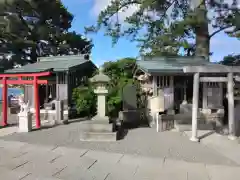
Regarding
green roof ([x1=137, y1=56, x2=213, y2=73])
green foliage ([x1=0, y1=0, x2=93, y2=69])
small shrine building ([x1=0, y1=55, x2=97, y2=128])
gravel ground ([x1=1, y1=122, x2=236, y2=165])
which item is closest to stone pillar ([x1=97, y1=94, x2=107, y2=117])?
gravel ground ([x1=1, y1=122, x2=236, y2=165])

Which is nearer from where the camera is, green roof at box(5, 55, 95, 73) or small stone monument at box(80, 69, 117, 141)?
small stone monument at box(80, 69, 117, 141)

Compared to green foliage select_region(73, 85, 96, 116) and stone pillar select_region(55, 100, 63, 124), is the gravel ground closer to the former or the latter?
stone pillar select_region(55, 100, 63, 124)

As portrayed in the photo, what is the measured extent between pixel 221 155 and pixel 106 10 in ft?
39.6

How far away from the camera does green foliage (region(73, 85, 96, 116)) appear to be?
38.8ft

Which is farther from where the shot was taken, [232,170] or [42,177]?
[232,170]

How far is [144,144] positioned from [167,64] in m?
5.01

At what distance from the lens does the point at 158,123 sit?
916 centimetres

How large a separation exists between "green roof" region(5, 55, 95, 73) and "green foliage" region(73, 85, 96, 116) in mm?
1330

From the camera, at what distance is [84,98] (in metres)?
11.8

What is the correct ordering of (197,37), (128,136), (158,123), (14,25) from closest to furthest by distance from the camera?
1. (128,136)
2. (158,123)
3. (197,37)
4. (14,25)

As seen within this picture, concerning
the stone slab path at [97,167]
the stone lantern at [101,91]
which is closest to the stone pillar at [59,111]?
the stone lantern at [101,91]

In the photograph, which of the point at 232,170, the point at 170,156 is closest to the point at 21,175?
the point at 170,156

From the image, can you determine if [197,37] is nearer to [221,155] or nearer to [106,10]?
[106,10]

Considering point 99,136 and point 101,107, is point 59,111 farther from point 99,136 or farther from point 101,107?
point 99,136
